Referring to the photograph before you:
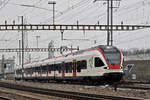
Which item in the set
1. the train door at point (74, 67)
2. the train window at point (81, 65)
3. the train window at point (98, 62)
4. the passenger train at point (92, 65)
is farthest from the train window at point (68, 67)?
the train window at point (98, 62)

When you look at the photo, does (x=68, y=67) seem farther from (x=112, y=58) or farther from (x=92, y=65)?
(x=112, y=58)

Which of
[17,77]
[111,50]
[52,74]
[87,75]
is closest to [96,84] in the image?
[87,75]

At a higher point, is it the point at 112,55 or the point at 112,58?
the point at 112,55

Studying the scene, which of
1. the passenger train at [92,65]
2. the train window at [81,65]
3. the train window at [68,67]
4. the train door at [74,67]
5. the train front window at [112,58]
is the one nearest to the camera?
the passenger train at [92,65]

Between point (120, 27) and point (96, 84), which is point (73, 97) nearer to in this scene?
point (96, 84)

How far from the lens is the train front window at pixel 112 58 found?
29047 millimetres

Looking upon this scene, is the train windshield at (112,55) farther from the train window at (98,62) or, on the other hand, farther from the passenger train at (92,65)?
the train window at (98,62)

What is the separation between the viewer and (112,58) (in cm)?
2934

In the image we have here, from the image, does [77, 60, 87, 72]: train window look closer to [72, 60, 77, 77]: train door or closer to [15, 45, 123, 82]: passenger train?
[15, 45, 123, 82]: passenger train

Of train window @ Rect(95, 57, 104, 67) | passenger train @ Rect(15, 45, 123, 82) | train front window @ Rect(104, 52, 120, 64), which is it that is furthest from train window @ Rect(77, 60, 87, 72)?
train front window @ Rect(104, 52, 120, 64)

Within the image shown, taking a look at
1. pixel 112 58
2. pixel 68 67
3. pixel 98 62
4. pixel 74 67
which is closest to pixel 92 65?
pixel 98 62

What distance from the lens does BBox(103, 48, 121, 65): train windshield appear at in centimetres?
2905

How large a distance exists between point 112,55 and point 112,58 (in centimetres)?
35

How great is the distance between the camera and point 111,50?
3002 centimetres
